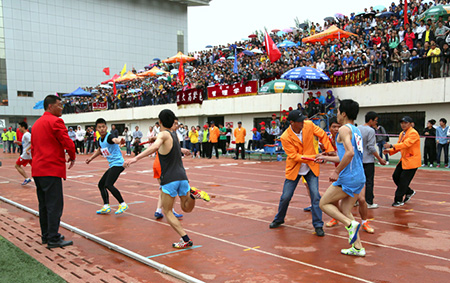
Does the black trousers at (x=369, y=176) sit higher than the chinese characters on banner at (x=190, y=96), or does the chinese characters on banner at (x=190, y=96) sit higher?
the chinese characters on banner at (x=190, y=96)

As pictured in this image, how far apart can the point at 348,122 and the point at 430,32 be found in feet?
48.4

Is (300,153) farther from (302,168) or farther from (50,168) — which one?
(50,168)

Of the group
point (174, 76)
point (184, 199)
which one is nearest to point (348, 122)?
point (184, 199)

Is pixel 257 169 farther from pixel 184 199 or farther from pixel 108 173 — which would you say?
pixel 184 199

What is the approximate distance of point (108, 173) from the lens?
25.5 ft

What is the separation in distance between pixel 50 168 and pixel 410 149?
6.88 m

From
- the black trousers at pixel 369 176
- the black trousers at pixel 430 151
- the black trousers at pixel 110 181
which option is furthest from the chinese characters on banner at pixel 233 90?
the black trousers at pixel 110 181

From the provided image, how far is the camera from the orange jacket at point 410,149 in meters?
7.98

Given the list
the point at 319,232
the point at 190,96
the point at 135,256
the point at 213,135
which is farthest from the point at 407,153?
the point at 190,96

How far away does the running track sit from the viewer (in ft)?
15.2

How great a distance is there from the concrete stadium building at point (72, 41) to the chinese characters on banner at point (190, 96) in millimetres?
28692

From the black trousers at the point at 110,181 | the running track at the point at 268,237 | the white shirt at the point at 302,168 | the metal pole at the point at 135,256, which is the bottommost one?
the running track at the point at 268,237

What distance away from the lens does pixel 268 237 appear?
20.0 ft

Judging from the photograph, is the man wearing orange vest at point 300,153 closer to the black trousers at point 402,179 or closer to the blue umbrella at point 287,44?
the black trousers at point 402,179
